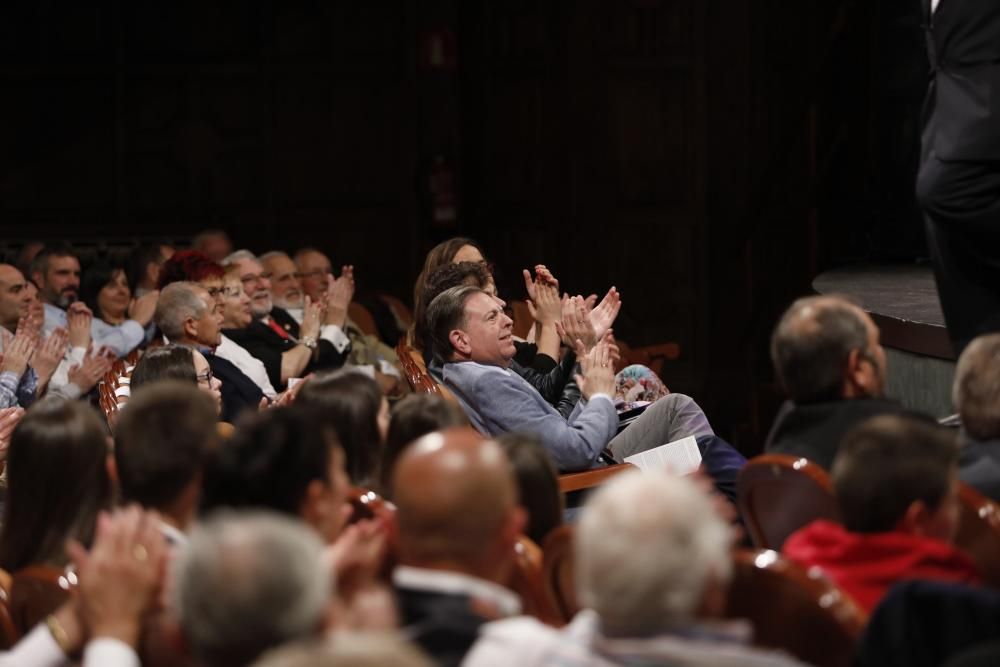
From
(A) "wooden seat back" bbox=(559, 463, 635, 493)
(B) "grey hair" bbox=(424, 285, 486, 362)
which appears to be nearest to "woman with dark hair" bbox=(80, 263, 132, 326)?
(B) "grey hair" bbox=(424, 285, 486, 362)

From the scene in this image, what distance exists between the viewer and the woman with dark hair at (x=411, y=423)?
2.81 metres

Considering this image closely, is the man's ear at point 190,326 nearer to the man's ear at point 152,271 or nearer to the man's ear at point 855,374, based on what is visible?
the man's ear at point 152,271

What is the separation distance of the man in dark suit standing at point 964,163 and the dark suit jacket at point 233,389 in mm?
2293

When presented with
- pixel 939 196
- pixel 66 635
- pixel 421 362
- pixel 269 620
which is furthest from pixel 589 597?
pixel 421 362

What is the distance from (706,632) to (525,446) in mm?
956

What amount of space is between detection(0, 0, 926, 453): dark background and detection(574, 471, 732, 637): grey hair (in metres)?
5.96

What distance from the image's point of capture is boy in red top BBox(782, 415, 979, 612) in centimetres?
208

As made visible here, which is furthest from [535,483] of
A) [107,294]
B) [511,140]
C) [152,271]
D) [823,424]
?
[511,140]

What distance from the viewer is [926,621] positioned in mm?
1851

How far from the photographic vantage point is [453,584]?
188 cm

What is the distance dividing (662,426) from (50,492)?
2222 mm

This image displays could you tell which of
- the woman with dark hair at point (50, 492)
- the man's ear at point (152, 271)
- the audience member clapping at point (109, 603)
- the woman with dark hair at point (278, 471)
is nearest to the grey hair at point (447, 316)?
the woman with dark hair at point (50, 492)

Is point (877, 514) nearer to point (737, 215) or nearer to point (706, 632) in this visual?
point (706, 632)

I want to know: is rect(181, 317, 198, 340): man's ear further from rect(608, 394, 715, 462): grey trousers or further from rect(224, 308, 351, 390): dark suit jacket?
rect(608, 394, 715, 462): grey trousers
